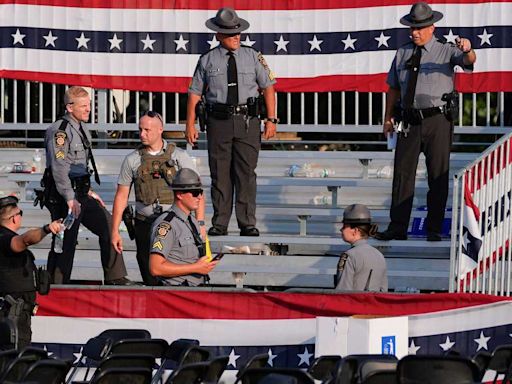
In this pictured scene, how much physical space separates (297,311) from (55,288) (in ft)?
6.15

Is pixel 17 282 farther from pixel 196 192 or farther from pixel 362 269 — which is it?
pixel 362 269

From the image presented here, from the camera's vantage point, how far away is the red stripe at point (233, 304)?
1328 cm

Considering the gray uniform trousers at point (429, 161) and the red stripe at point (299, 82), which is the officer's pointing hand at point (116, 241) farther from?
the red stripe at point (299, 82)

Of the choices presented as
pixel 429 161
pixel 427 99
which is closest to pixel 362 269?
pixel 429 161

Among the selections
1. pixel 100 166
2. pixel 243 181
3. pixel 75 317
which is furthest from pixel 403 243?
pixel 100 166

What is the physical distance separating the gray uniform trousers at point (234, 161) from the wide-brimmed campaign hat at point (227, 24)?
719mm

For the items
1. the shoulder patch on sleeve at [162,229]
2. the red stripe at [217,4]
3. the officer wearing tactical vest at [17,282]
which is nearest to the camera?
the officer wearing tactical vest at [17,282]

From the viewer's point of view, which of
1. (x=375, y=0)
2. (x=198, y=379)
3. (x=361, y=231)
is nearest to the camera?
(x=198, y=379)

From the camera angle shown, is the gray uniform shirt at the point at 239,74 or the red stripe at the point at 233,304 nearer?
the red stripe at the point at 233,304

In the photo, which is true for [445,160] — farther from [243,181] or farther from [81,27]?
[81,27]

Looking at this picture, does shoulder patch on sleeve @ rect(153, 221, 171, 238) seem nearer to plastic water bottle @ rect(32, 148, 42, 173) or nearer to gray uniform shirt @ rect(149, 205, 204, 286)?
gray uniform shirt @ rect(149, 205, 204, 286)

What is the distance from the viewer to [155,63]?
17.5 meters

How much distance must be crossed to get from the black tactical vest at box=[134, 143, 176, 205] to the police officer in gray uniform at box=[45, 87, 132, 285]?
1.87 feet

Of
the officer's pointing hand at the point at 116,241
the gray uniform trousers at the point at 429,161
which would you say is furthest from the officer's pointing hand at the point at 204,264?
the gray uniform trousers at the point at 429,161
